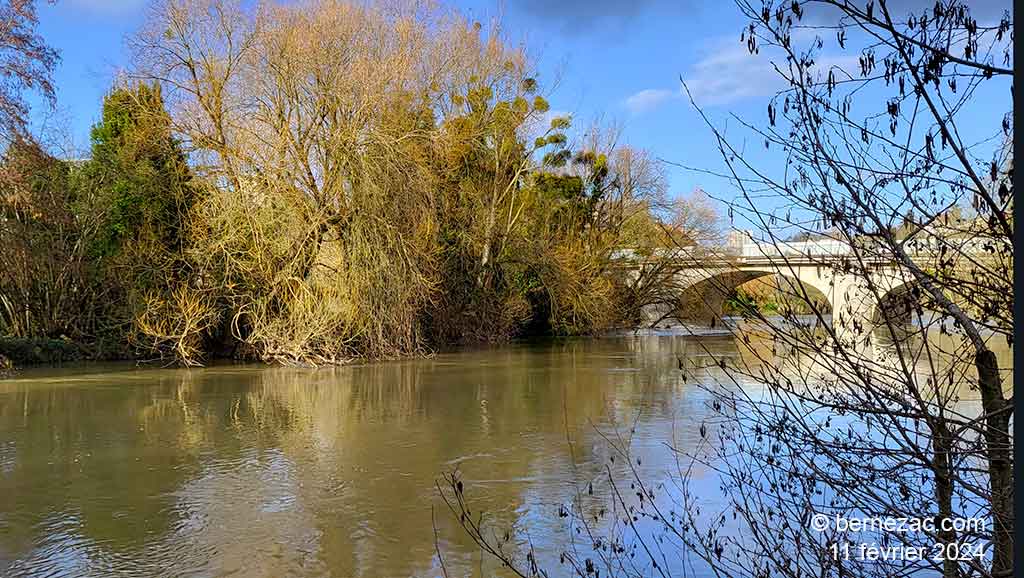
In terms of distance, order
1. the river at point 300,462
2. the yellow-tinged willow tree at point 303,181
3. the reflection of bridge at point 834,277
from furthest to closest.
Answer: the yellow-tinged willow tree at point 303,181 < the river at point 300,462 < the reflection of bridge at point 834,277

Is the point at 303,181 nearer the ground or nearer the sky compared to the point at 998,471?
nearer the sky

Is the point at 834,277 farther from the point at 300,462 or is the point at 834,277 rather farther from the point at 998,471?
the point at 300,462

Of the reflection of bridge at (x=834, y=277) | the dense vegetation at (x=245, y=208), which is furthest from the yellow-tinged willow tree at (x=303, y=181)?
the reflection of bridge at (x=834, y=277)

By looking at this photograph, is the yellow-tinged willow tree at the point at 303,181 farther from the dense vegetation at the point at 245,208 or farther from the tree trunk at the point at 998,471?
the tree trunk at the point at 998,471

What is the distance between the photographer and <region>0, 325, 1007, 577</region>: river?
18.4 feet

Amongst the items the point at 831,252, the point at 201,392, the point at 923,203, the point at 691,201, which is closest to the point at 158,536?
the point at 831,252

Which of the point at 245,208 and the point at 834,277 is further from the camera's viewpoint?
the point at 245,208

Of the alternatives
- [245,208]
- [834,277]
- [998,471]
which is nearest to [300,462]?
[834,277]

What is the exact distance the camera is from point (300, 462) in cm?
834

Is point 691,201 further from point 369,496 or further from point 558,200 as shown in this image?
point 369,496


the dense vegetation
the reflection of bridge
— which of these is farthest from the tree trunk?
the dense vegetation

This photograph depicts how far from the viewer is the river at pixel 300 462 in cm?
560

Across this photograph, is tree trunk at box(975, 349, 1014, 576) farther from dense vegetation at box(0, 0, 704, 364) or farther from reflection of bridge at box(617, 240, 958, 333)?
dense vegetation at box(0, 0, 704, 364)

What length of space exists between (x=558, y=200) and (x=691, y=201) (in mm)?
5879
